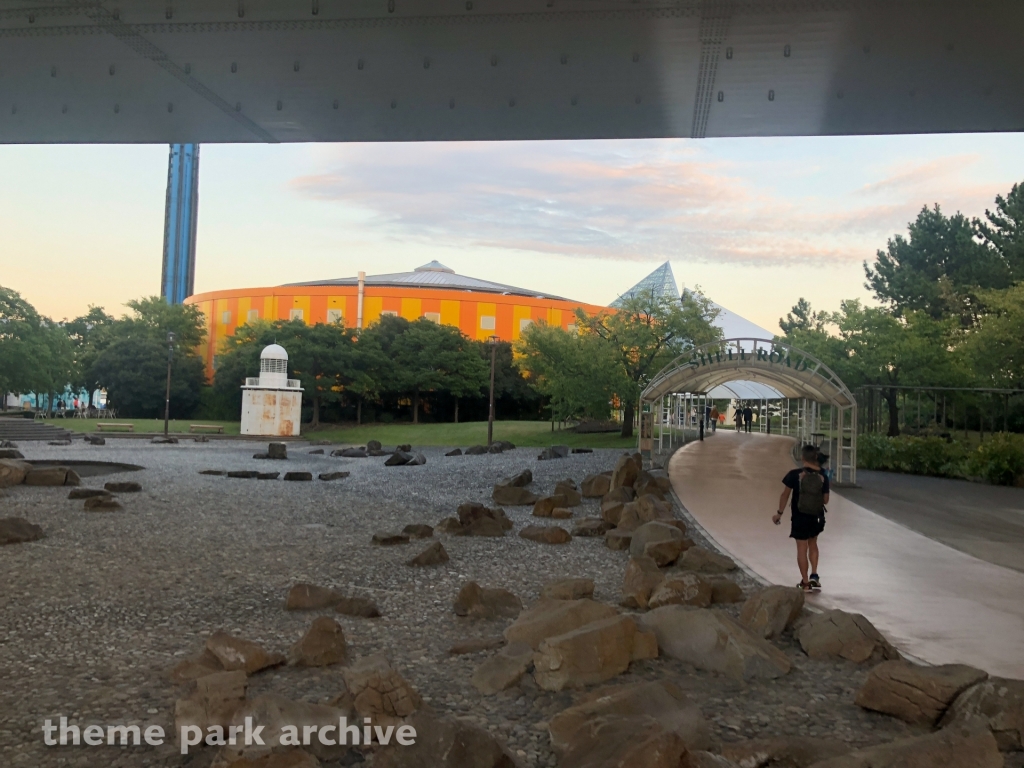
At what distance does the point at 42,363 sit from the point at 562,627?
4938 cm

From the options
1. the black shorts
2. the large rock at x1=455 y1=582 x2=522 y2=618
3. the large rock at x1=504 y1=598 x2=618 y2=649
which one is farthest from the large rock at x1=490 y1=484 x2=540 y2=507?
the large rock at x1=504 y1=598 x2=618 y2=649

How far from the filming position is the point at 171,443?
3228 cm

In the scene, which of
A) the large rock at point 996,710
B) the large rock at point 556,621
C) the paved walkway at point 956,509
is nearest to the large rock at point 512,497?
the paved walkway at point 956,509

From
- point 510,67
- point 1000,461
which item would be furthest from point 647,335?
point 510,67

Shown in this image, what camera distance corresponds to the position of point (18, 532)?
9.42 meters

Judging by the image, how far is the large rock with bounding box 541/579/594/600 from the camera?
684 cm

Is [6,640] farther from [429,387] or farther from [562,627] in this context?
[429,387]

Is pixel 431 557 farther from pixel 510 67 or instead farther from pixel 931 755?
pixel 510 67

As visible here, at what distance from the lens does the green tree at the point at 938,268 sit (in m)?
37.8

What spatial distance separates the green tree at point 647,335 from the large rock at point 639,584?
27961 millimetres

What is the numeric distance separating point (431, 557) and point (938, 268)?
4294cm

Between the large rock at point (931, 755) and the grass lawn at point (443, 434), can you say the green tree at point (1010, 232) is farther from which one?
the large rock at point (931, 755)

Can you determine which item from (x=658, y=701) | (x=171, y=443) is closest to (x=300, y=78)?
(x=658, y=701)

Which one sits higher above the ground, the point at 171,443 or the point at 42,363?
the point at 42,363
